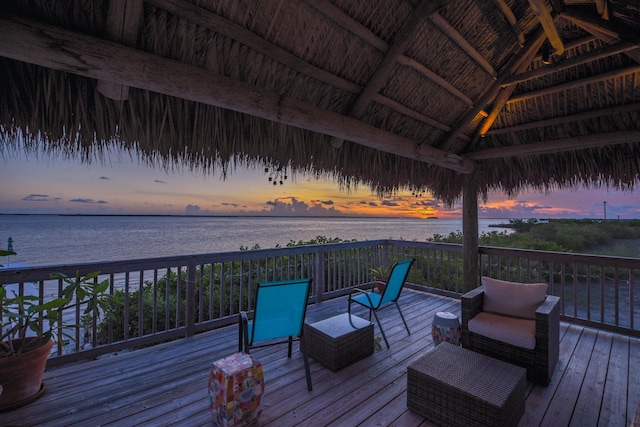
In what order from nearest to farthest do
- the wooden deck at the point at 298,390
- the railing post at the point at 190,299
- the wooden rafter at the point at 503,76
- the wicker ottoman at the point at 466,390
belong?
the wicker ottoman at the point at 466,390 < the wooden deck at the point at 298,390 < the railing post at the point at 190,299 < the wooden rafter at the point at 503,76

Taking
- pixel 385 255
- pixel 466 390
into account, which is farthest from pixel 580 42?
pixel 385 255

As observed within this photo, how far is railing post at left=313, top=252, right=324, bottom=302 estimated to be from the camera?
4.44 metres

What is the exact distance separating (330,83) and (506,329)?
2782 mm

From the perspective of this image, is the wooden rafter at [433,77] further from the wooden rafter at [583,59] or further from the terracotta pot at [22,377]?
the terracotta pot at [22,377]

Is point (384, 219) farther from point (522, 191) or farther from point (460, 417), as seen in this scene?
point (460, 417)

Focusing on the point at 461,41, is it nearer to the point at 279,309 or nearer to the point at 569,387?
the point at 279,309

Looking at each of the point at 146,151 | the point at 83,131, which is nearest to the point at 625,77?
the point at 146,151

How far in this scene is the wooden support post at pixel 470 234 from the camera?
14.8ft

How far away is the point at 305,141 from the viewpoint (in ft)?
10.5

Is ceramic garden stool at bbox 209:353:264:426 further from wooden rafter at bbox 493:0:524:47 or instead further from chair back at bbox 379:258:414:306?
wooden rafter at bbox 493:0:524:47

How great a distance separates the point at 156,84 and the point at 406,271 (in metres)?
2.89

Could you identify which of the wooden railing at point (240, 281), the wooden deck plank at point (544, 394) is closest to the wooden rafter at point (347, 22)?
the wooden railing at point (240, 281)

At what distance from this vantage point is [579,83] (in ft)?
11.0

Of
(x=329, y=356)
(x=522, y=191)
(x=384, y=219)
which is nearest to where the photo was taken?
(x=329, y=356)
